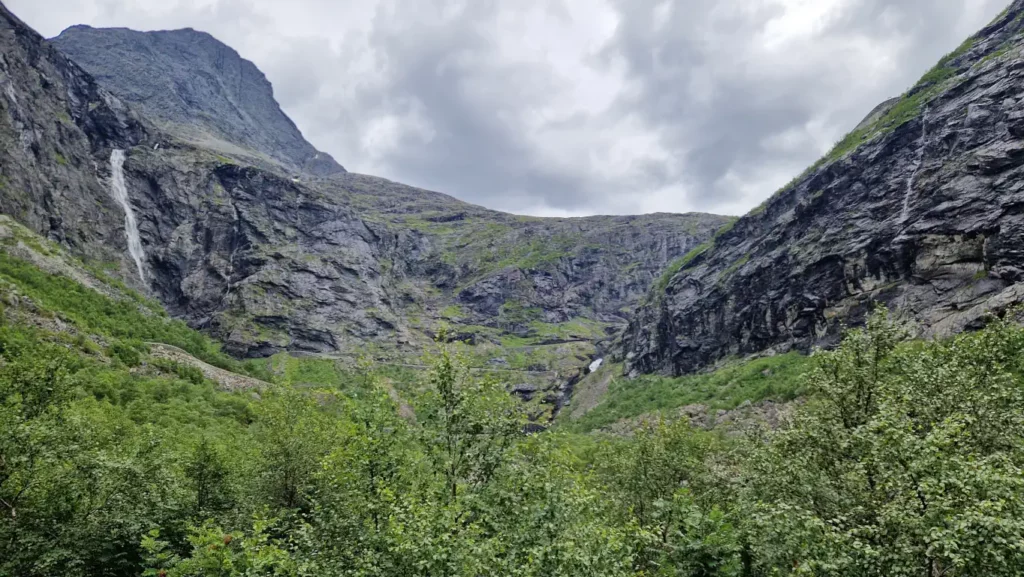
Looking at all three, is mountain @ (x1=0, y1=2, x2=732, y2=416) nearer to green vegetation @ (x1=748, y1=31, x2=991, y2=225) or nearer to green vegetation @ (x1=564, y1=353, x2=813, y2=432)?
green vegetation @ (x1=564, y1=353, x2=813, y2=432)

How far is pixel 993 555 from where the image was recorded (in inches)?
331

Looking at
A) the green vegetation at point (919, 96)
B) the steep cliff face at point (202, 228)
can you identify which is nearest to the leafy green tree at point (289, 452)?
the steep cliff face at point (202, 228)

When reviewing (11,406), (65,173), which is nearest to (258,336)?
(65,173)

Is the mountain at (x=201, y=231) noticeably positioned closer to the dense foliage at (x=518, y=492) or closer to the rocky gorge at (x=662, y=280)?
the rocky gorge at (x=662, y=280)

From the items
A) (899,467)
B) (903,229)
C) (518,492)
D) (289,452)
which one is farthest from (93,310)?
(903,229)

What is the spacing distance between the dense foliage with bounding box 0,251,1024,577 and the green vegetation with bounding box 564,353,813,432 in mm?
45058

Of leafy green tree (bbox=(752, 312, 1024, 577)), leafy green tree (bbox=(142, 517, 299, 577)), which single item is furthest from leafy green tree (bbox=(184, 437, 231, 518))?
leafy green tree (bbox=(752, 312, 1024, 577))

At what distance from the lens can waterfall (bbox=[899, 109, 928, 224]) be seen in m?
70.6

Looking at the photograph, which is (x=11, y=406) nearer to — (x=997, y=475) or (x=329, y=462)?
(x=329, y=462)

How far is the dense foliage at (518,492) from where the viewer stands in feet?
32.4

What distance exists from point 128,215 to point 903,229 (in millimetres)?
162457

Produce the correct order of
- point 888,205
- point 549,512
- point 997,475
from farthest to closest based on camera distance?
point 888,205 → point 549,512 → point 997,475

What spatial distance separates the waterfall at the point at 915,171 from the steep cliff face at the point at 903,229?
0.27 metres

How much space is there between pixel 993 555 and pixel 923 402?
7779mm
